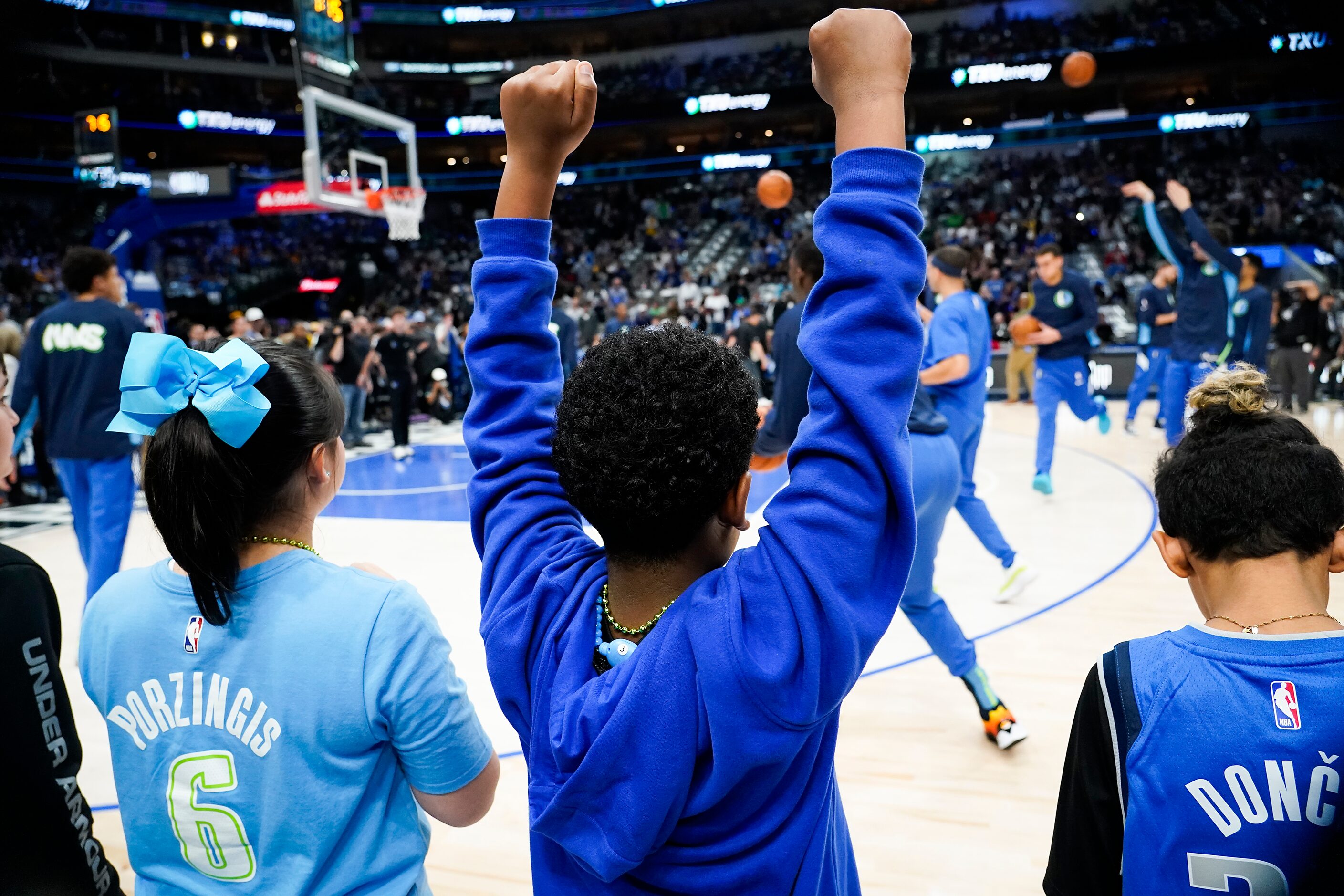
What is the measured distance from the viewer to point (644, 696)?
0.87 m

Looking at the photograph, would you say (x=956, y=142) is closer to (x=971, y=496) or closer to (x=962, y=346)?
(x=971, y=496)

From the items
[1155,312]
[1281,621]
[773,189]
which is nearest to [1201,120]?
[1155,312]

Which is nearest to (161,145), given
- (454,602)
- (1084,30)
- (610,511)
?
(1084,30)

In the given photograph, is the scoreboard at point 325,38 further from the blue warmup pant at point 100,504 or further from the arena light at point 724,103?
the arena light at point 724,103

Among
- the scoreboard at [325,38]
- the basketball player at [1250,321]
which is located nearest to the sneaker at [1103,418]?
the basketball player at [1250,321]

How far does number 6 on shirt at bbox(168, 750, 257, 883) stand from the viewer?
124 cm

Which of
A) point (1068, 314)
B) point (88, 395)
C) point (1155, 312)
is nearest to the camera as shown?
point (88, 395)

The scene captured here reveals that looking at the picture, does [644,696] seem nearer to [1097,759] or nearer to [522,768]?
[1097,759]

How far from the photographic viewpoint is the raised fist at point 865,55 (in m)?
0.90

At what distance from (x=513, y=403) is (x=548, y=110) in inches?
13.8

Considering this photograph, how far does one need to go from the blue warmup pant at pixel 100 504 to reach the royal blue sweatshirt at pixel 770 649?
4.00m

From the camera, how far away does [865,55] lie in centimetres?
91

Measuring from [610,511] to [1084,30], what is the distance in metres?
29.0

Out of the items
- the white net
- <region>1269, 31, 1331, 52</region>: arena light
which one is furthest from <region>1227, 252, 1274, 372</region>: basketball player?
<region>1269, 31, 1331, 52</region>: arena light
